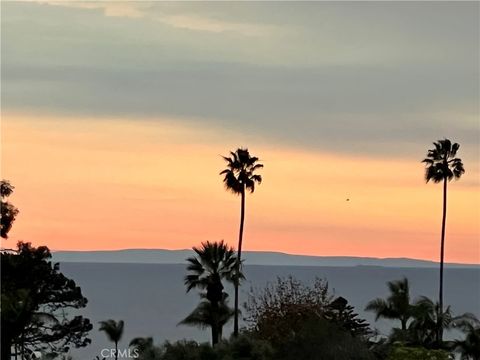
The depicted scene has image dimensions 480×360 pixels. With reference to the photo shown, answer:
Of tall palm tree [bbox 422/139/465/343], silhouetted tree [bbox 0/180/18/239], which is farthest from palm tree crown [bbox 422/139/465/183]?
silhouetted tree [bbox 0/180/18/239]

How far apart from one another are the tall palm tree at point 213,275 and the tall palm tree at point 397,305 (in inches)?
327

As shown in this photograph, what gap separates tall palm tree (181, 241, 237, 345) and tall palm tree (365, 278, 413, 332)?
8.30 meters

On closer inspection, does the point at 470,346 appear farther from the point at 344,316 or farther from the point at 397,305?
the point at 397,305

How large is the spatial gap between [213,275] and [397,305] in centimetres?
1066

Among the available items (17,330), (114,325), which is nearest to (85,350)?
(114,325)

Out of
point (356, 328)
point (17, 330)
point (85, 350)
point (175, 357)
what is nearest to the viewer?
point (175, 357)

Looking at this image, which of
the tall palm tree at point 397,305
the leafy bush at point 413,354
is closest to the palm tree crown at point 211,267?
the tall palm tree at point 397,305

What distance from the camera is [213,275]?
64688 millimetres

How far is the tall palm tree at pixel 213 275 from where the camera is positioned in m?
63.9

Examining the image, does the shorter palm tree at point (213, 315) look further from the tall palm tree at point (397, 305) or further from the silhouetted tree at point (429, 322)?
the silhouetted tree at point (429, 322)

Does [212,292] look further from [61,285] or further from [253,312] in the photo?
[61,285]

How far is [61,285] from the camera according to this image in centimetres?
6278

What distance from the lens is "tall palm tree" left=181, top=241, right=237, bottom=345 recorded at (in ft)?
210

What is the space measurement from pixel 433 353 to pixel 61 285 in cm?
2372
